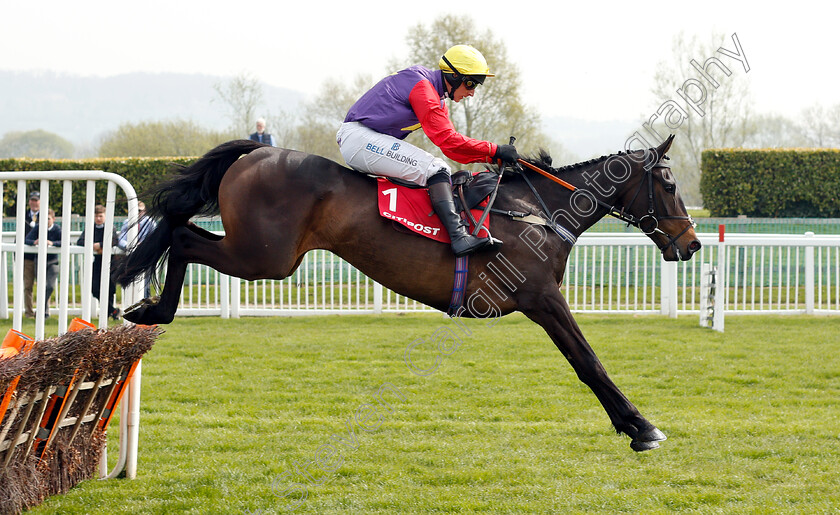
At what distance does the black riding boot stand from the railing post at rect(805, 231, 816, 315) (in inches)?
306

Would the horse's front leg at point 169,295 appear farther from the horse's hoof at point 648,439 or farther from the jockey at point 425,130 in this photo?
the horse's hoof at point 648,439

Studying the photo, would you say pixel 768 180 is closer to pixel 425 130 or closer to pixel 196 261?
pixel 425 130

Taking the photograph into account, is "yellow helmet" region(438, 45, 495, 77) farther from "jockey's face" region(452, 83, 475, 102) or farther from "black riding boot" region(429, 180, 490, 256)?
"black riding boot" region(429, 180, 490, 256)

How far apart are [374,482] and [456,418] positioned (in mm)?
1466

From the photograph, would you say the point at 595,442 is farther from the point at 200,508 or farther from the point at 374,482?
the point at 200,508

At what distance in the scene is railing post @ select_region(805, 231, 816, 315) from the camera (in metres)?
9.89

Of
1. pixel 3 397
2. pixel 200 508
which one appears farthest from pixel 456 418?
pixel 3 397

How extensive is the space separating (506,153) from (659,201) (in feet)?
3.10

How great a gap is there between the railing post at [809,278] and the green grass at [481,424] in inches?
45.9

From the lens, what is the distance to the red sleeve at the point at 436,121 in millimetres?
3656

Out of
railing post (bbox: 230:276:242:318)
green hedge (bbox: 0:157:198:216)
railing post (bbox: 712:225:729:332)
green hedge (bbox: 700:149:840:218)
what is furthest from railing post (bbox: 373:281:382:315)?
green hedge (bbox: 700:149:840:218)

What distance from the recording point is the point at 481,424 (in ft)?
18.1

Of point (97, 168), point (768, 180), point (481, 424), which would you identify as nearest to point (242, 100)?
point (97, 168)

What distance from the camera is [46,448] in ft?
12.5
